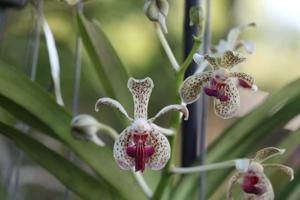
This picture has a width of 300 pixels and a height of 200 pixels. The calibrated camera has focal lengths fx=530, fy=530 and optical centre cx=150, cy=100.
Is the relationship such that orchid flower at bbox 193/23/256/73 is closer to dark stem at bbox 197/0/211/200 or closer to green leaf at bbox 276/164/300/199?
dark stem at bbox 197/0/211/200

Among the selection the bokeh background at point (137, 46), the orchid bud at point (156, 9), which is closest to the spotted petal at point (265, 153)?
the orchid bud at point (156, 9)

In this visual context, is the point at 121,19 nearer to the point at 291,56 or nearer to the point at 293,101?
the point at 291,56

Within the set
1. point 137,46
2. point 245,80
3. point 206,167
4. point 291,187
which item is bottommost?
point 137,46

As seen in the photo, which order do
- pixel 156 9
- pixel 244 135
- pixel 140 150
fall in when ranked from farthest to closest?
pixel 244 135 < pixel 156 9 < pixel 140 150

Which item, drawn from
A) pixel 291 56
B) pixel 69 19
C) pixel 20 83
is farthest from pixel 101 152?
pixel 291 56

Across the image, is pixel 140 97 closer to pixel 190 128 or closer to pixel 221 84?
pixel 221 84

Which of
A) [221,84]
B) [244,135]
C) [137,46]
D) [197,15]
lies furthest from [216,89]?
[137,46]

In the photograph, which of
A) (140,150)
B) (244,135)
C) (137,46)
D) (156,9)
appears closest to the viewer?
(140,150)
